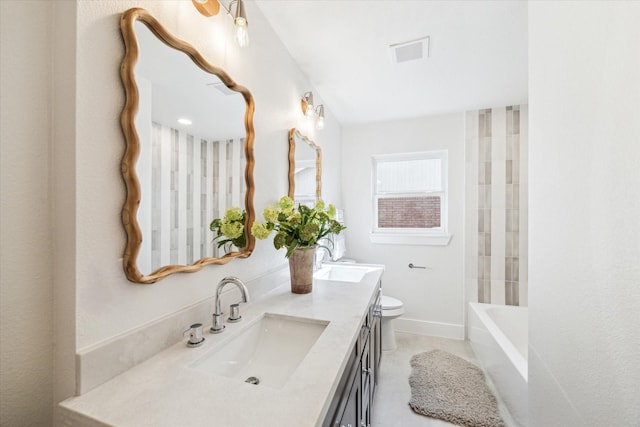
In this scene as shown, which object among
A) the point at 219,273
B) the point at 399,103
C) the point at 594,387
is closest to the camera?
the point at 594,387

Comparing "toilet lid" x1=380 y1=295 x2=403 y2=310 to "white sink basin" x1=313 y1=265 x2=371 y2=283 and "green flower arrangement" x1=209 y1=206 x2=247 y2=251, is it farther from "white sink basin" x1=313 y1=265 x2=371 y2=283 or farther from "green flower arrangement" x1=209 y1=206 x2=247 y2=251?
"green flower arrangement" x1=209 y1=206 x2=247 y2=251

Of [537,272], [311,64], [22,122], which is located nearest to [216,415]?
[22,122]

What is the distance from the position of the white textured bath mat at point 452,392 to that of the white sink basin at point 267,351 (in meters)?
1.28

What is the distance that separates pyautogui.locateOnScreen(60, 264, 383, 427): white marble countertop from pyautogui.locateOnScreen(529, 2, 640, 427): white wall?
65 centimetres

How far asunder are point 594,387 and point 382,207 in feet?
8.70

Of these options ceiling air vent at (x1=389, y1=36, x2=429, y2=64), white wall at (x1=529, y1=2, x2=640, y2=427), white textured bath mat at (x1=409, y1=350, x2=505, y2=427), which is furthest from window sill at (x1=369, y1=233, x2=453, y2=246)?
white wall at (x1=529, y1=2, x2=640, y2=427)

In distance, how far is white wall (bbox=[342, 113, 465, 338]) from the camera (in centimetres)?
289

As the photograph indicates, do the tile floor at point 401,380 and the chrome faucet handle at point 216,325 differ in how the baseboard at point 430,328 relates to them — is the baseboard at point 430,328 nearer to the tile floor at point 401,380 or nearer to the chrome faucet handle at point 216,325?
the tile floor at point 401,380

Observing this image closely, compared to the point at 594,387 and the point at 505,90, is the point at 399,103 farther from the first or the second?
the point at 594,387

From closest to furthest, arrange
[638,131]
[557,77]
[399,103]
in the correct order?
[638,131]
[557,77]
[399,103]

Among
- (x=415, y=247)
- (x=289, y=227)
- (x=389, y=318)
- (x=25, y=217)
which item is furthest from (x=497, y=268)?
(x=25, y=217)

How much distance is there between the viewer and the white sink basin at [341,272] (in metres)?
2.09

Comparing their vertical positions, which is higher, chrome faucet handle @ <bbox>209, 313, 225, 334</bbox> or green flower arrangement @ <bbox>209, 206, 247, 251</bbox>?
green flower arrangement @ <bbox>209, 206, 247, 251</bbox>

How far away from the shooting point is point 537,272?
102 centimetres
